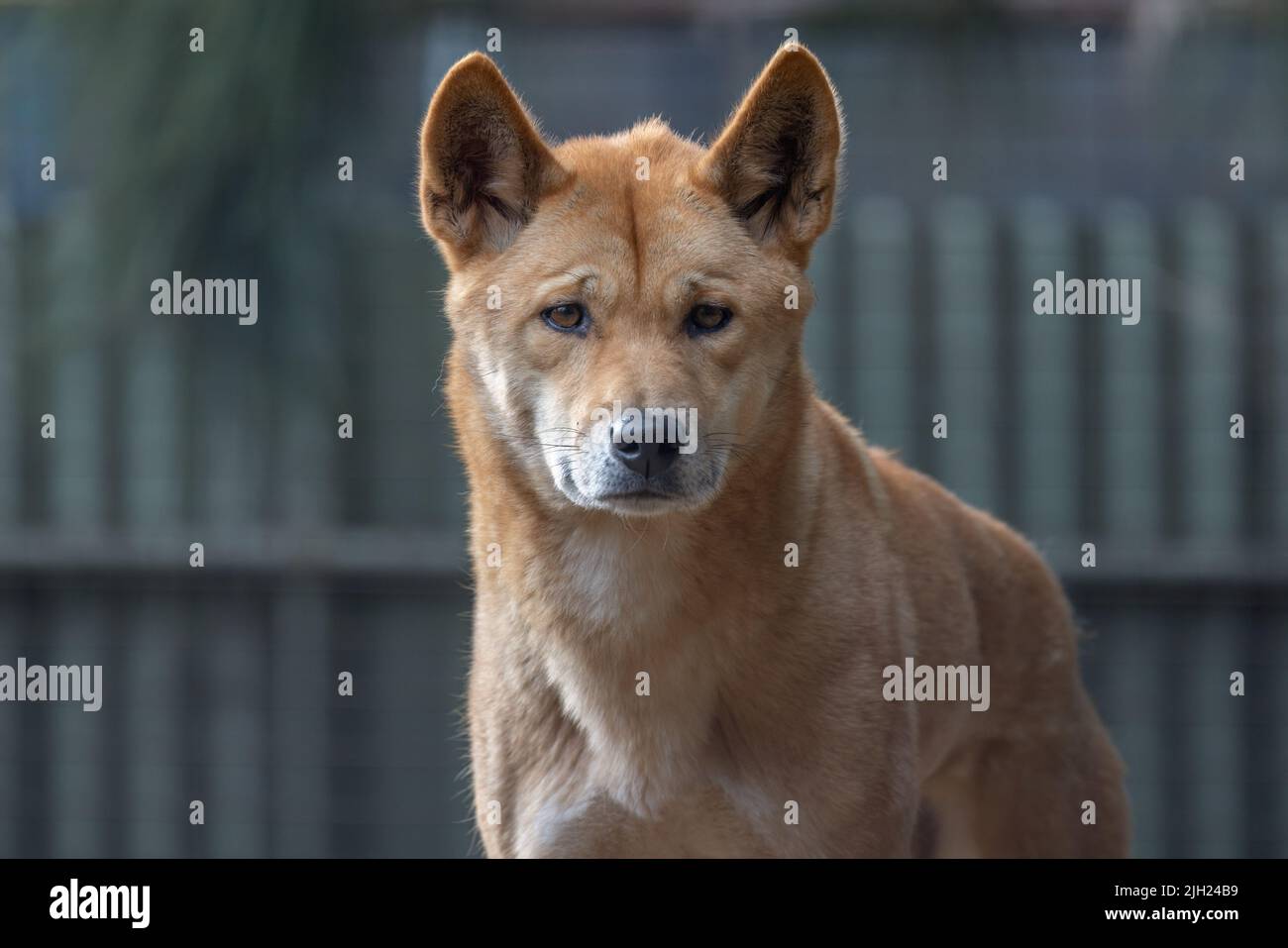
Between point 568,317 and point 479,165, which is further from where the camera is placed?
point 479,165

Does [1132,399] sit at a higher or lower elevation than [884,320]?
lower

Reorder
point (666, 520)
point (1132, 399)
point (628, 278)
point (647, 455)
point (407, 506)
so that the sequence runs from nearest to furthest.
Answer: point (647, 455), point (628, 278), point (666, 520), point (1132, 399), point (407, 506)

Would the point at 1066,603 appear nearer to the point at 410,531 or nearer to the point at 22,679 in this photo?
the point at 410,531

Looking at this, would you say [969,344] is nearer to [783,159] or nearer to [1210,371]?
[1210,371]

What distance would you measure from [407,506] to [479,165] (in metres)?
3.29

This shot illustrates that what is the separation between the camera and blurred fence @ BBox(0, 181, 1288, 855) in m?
6.05

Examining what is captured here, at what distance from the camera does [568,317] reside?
9.59ft

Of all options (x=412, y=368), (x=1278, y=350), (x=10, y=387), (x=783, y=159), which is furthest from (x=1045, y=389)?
(x=10, y=387)

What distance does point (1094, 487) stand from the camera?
6086mm

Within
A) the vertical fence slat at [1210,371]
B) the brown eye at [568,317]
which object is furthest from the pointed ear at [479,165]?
the vertical fence slat at [1210,371]

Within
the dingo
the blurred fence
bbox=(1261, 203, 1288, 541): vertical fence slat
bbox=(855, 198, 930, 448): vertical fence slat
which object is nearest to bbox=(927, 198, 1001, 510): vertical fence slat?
the blurred fence

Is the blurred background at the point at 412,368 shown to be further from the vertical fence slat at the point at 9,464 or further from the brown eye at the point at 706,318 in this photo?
the brown eye at the point at 706,318

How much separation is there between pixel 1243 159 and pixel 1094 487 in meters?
1.40
